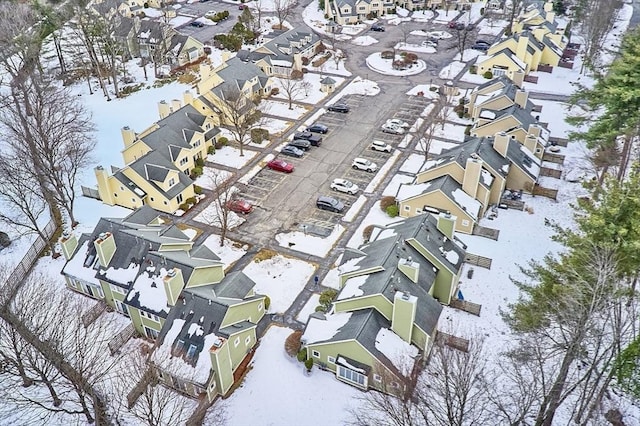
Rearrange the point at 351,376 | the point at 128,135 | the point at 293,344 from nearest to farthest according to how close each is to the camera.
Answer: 1. the point at 351,376
2. the point at 293,344
3. the point at 128,135

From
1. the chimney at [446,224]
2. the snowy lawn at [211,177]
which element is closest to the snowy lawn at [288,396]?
the chimney at [446,224]

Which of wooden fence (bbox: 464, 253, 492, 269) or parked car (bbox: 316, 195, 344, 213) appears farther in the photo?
parked car (bbox: 316, 195, 344, 213)

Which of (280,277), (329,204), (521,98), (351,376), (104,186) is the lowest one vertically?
(329,204)

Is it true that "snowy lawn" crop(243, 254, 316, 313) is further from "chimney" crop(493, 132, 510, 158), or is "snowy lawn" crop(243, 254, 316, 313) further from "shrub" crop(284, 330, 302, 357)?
"chimney" crop(493, 132, 510, 158)

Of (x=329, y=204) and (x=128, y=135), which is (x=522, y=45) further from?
(x=128, y=135)

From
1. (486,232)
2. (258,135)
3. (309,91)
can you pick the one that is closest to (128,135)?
(258,135)

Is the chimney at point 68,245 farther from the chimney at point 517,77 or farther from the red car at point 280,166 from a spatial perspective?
the chimney at point 517,77

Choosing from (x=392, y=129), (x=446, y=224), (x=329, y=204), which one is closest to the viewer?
(x=446, y=224)

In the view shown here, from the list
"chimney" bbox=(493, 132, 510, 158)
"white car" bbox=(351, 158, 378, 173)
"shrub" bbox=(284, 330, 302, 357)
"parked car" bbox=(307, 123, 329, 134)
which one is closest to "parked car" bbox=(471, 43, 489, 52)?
"parked car" bbox=(307, 123, 329, 134)
